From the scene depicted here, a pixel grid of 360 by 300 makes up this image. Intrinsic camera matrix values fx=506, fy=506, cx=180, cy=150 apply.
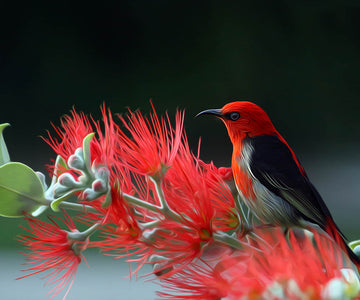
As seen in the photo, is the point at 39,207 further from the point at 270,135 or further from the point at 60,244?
the point at 270,135

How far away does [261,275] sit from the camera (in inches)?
6.2

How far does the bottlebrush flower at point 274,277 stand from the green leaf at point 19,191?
73 mm

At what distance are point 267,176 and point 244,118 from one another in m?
0.04

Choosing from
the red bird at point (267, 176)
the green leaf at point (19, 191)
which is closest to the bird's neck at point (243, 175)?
the red bird at point (267, 176)

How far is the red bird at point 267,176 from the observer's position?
10.3 inches

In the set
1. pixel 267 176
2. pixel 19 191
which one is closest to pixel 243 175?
pixel 267 176

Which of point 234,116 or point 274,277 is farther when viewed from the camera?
point 234,116

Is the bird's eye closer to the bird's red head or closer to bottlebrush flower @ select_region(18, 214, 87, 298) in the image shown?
the bird's red head

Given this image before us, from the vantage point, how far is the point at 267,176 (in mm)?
271

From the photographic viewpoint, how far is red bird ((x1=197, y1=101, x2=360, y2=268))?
262mm

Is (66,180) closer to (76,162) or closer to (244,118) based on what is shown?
(76,162)

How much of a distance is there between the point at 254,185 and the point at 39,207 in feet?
0.37

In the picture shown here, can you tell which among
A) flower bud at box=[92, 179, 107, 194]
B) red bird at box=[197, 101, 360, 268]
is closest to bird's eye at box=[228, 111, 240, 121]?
red bird at box=[197, 101, 360, 268]

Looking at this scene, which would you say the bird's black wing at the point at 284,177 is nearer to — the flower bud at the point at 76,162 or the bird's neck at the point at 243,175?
the bird's neck at the point at 243,175
